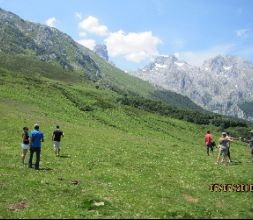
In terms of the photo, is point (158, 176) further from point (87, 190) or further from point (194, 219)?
point (194, 219)

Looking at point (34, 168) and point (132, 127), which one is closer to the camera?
point (34, 168)

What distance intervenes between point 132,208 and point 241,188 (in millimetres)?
11042

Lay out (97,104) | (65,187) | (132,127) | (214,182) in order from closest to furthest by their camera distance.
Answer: (65,187), (214,182), (132,127), (97,104)

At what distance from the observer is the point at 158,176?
3634cm

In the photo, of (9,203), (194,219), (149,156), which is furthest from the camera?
(149,156)

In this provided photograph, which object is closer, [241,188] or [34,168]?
[241,188]

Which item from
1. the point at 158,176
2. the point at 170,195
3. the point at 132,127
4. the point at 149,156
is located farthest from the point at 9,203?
the point at 132,127

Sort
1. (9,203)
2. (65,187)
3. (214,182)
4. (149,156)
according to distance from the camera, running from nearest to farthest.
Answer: (9,203) → (65,187) → (214,182) → (149,156)

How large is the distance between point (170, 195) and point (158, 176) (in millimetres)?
7288

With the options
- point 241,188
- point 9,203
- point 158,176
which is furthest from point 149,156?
point 9,203

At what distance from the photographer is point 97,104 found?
145750mm

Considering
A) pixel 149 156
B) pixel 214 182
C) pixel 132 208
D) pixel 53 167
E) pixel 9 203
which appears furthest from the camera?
pixel 149 156

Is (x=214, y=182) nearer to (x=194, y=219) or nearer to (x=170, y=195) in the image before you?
(x=170, y=195)

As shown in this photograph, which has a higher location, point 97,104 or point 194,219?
point 97,104
